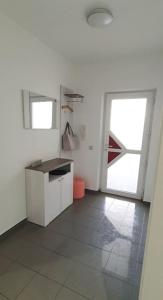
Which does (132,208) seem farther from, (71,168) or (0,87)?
(0,87)

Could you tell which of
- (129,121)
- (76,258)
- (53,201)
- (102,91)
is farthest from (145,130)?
(76,258)

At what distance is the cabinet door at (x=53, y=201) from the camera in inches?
93.5

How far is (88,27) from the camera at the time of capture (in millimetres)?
2033

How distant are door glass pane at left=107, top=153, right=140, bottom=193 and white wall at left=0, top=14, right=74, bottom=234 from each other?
5.12ft

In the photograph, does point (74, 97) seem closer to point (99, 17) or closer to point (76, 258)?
point (99, 17)

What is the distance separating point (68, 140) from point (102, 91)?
113cm

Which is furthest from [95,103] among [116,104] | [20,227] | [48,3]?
[20,227]

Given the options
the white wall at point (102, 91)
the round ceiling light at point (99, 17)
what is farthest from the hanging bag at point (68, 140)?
the round ceiling light at point (99, 17)

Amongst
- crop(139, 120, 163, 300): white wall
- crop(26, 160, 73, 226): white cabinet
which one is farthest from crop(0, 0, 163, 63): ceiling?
crop(26, 160, 73, 226): white cabinet

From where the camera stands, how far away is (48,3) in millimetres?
1659

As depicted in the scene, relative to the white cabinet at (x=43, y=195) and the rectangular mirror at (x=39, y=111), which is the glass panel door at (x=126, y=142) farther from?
the white cabinet at (x=43, y=195)

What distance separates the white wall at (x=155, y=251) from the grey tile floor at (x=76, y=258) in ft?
2.11

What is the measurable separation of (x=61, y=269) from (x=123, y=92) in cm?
285

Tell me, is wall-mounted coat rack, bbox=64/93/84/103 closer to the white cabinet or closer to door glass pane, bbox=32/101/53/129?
door glass pane, bbox=32/101/53/129
